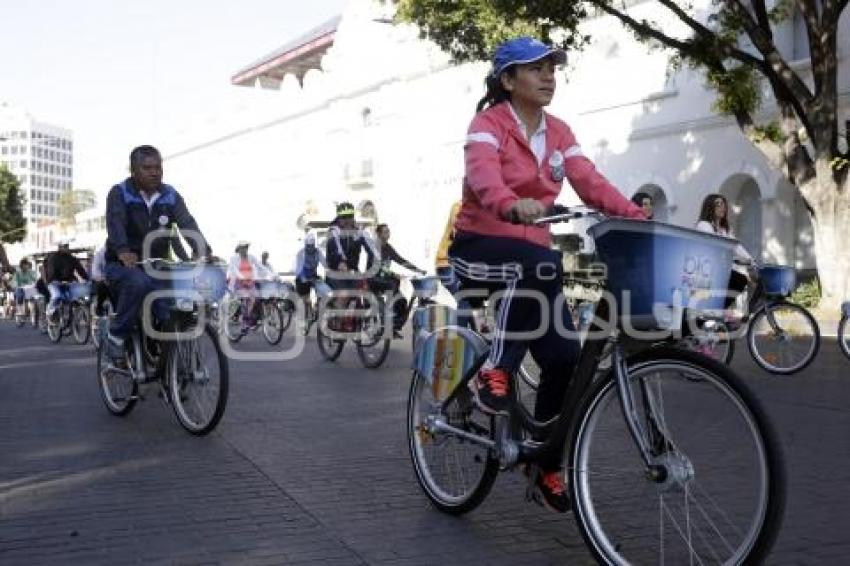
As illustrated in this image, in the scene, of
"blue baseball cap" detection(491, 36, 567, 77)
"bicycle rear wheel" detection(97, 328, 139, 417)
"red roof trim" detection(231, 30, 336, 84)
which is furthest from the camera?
"red roof trim" detection(231, 30, 336, 84)

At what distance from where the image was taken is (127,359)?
751cm

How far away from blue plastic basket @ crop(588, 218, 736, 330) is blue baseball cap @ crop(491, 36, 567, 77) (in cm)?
99

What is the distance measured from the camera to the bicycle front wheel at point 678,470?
3.14 m

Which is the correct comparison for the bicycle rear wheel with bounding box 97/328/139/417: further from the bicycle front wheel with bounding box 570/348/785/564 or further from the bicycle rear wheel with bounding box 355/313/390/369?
the bicycle front wheel with bounding box 570/348/785/564

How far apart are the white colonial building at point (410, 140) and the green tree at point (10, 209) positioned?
98.7 ft

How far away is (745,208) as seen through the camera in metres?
23.2

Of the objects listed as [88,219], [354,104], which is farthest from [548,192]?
[88,219]

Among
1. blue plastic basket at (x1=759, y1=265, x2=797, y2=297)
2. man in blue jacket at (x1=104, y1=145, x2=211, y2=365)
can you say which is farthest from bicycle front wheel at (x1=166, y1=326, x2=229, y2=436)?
blue plastic basket at (x1=759, y1=265, x2=797, y2=297)

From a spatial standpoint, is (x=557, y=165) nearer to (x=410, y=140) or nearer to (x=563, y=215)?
(x=563, y=215)

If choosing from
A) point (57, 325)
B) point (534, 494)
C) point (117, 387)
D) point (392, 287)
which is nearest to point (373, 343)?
point (392, 287)

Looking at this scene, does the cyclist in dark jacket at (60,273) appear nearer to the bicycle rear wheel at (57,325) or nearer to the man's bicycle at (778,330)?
the bicycle rear wheel at (57,325)

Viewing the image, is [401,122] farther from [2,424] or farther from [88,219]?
[88,219]

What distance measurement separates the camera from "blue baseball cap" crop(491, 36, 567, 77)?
4.09 metres

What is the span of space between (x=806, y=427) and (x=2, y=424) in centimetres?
551
